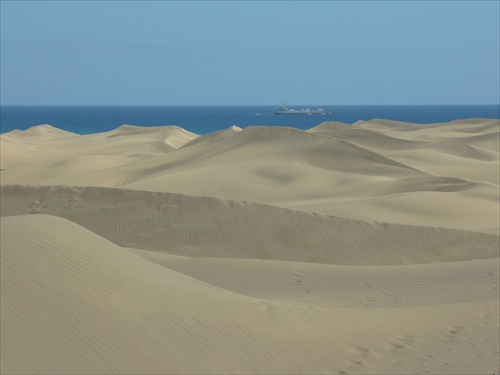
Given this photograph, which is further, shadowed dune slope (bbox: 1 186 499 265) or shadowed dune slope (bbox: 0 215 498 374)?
shadowed dune slope (bbox: 1 186 499 265)

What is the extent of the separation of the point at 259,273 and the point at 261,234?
3.33 m

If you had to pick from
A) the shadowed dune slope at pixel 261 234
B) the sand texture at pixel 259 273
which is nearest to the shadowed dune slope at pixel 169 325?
the sand texture at pixel 259 273

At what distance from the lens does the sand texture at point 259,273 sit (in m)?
7.99

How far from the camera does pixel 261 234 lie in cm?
1669

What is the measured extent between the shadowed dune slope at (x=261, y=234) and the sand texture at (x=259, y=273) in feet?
0.13

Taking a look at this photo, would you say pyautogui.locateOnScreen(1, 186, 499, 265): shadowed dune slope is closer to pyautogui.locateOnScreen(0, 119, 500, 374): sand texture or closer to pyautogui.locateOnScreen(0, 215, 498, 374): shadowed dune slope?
pyautogui.locateOnScreen(0, 119, 500, 374): sand texture

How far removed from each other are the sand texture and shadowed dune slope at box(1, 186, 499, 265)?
1.6 inches

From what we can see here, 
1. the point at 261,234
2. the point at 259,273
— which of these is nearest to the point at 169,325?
the point at 259,273

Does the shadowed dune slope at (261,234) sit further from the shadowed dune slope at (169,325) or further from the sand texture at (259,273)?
the shadowed dune slope at (169,325)

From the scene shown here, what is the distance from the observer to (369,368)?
27.4ft

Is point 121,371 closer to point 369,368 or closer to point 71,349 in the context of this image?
point 71,349

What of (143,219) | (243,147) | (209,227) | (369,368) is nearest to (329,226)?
(209,227)

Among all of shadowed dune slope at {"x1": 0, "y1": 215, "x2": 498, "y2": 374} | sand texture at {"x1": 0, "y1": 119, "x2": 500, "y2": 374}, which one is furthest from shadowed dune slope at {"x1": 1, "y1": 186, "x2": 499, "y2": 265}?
shadowed dune slope at {"x1": 0, "y1": 215, "x2": 498, "y2": 374}

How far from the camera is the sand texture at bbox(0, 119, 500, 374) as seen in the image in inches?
314
